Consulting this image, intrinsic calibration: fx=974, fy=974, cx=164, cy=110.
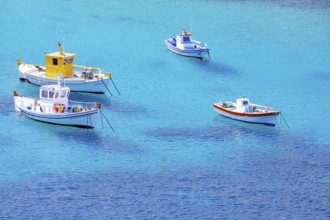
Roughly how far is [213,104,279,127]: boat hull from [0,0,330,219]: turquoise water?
1.06m

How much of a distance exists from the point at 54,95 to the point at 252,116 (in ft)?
83.5

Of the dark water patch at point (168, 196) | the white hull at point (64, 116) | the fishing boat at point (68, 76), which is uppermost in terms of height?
the fishing boat at point (68, 76)

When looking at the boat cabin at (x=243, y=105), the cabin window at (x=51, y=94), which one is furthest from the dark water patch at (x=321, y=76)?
the cabin window at (x=51, y=94)

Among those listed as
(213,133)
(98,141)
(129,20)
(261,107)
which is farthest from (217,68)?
(98,141)

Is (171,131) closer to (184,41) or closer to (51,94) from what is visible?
(51,94)

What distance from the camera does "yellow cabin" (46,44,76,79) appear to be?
137375mm

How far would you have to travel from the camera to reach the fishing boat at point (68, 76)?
137 meters

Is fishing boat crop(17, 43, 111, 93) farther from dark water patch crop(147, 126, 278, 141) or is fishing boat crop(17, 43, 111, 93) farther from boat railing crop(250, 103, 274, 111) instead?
boat railing crop(250, 103, 274, 111)

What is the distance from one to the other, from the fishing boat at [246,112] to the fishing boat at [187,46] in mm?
31596

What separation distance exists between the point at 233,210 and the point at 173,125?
26.9m

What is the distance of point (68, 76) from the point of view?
138m

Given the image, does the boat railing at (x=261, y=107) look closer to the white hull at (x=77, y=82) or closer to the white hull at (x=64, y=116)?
the white hull at (x=64, y=116)

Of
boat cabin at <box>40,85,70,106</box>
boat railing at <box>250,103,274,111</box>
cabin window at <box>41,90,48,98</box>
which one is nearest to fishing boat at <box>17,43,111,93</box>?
cabin window at <box>41,90,48,98</box>

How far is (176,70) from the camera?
153 metres
